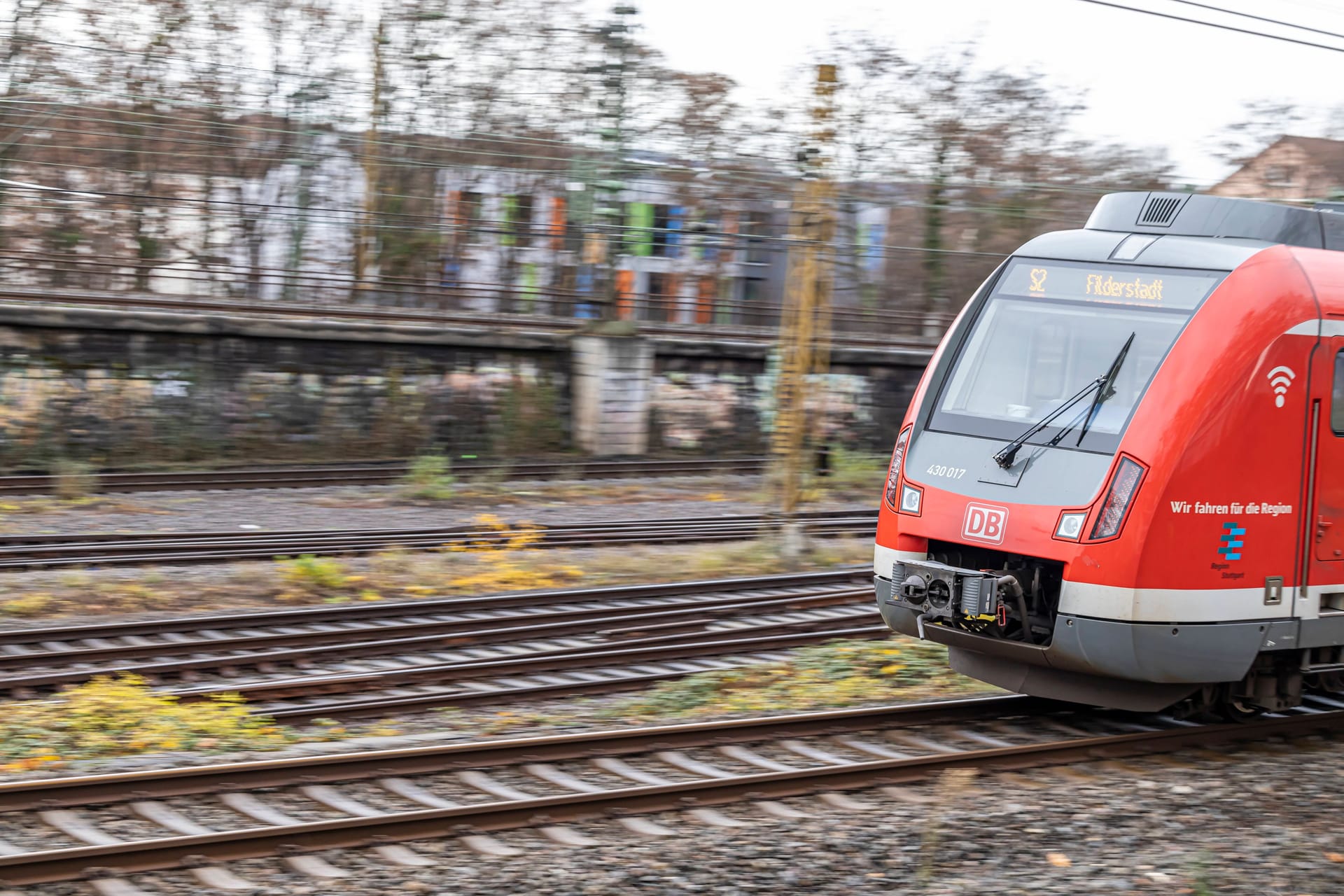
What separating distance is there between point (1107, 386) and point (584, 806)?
12.0 ft

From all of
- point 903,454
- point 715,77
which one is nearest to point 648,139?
point 715,77

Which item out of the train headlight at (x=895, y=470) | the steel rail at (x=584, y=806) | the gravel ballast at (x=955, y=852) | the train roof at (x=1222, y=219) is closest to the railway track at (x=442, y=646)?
the train headlight at (x=895, y=470)

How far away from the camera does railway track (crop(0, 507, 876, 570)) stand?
13164 mm

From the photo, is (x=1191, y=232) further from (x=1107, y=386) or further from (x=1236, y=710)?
(x=1236, y=710)

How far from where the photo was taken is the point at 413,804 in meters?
5.79

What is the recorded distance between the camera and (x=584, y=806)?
576 centimetres

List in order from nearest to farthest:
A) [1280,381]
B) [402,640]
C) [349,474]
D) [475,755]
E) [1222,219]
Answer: [475,755]
[1280,381]
[1222,219]
[402,640]
[349,474]

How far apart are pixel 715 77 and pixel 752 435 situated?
8.09 metres

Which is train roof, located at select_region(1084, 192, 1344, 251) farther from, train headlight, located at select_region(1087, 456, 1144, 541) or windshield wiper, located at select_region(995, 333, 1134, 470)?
train headlight, located at select_region(1087, 456, 1144, 541)

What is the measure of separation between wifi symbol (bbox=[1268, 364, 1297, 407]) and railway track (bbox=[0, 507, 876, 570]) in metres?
7.96

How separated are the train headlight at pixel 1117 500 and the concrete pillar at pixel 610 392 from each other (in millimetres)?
16711

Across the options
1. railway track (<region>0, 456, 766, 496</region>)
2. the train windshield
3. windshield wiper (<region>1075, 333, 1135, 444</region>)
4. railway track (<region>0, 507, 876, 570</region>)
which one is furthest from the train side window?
railway track (<region>0, 456, 766, 496</region>)

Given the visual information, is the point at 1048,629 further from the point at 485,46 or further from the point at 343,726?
the point at 485,46

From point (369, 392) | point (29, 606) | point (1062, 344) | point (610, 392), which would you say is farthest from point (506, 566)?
point (610, 392)
